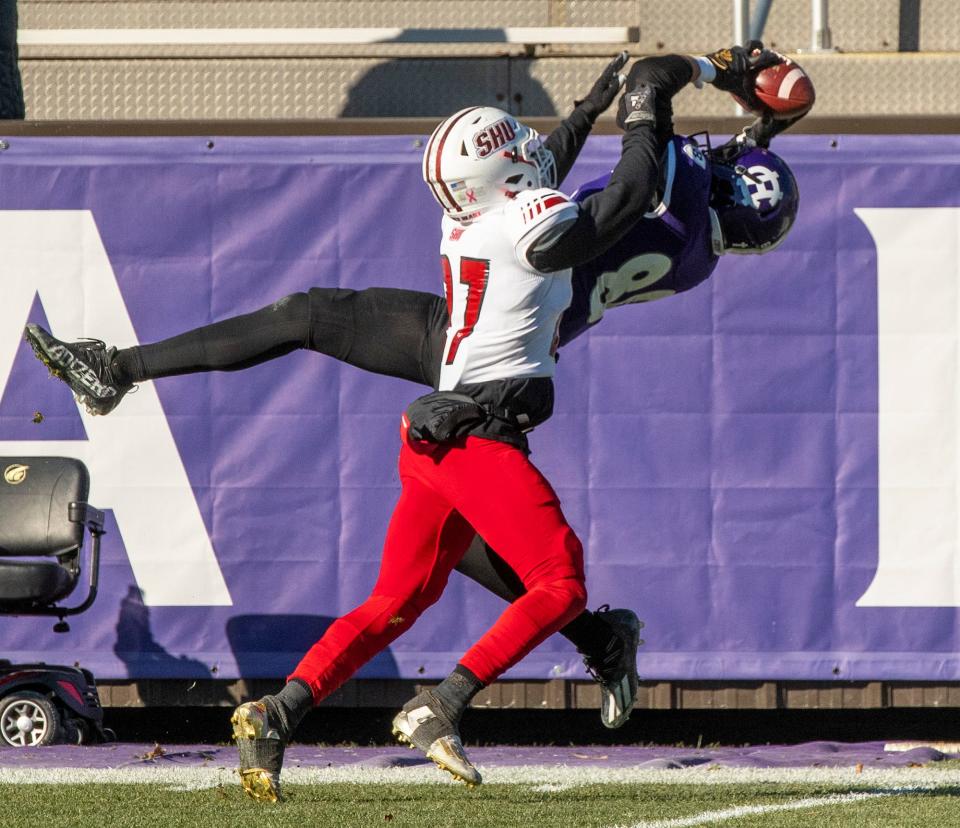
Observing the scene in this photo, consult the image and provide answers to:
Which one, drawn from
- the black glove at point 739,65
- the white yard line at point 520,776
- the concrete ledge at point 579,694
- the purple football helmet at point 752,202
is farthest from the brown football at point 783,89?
the concrete ledge at point 579,694

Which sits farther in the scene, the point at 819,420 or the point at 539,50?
the point at 539,50

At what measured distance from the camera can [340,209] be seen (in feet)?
21.1

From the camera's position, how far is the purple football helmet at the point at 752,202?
459 cm

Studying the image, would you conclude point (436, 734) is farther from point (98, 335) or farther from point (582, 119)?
point (98, 335)

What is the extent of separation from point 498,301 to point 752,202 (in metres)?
0.86

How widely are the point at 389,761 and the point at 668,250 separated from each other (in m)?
2.23

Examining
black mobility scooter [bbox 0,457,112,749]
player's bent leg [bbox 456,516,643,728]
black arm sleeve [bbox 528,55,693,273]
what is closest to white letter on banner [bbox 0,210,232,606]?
black mobility scooter [bbox 0,457,112,749]

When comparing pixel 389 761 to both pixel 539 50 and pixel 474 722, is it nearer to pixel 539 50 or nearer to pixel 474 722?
pixel 474 722

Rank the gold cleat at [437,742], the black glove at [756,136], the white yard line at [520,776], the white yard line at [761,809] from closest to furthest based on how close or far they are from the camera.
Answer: the gold cleat at [437,742] → the white yard line at [761,809] → the black glove at [756,136] → the white yard line at [520,776]

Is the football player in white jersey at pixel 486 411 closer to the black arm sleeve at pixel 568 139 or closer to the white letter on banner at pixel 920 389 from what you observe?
the black arm sleeve at pixel 568 139

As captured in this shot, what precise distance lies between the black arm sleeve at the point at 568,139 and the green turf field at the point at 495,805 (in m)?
1.72

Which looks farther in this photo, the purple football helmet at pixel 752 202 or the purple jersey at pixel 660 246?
the purple football helmet at pixel 752 202

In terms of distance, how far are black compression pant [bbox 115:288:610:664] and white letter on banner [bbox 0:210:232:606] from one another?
6.73ft

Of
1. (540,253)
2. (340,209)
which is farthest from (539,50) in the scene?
(540,253)
